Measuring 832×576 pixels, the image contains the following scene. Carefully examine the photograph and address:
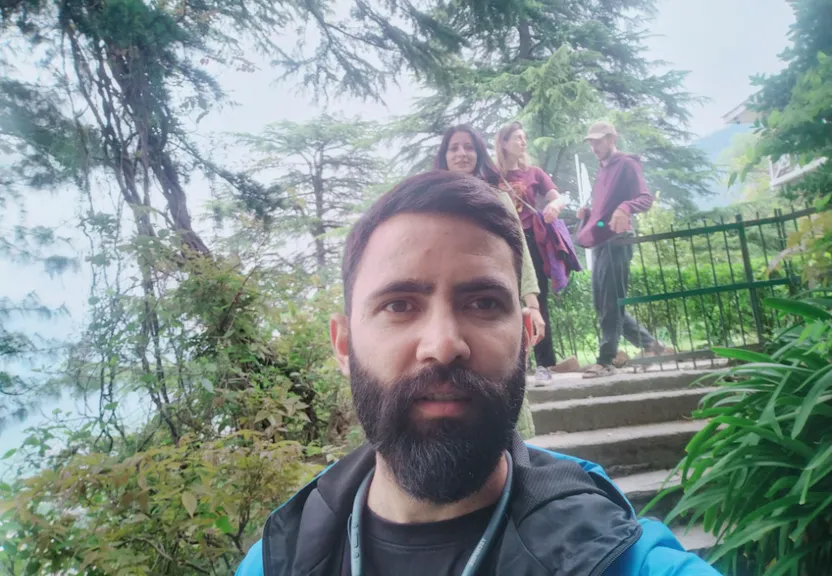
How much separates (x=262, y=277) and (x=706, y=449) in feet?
3.89

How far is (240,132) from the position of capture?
1238 mm

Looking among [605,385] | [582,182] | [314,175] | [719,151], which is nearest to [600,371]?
[605,385]

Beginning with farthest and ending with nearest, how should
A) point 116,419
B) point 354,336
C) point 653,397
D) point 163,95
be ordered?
point 653,397
point 163,95
point 116,419
point 354,336

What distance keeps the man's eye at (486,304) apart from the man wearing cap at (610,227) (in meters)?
1.03

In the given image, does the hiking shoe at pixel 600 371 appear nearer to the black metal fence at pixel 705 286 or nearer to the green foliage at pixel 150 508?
the black metal fence at pixel 705 286

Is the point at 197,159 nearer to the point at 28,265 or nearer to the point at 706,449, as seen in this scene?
the point at 28,265

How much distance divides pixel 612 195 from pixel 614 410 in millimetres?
685

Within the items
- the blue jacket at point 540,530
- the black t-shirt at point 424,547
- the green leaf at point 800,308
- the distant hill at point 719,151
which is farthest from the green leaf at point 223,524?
the distant hill at point 719,151

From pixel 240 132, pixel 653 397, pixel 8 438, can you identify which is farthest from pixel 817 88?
pixel 8 438

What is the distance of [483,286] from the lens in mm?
489

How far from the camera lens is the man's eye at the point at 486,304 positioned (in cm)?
49

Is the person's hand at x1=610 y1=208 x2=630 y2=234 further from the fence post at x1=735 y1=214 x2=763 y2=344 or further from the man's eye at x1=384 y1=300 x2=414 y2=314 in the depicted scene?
the man's eye at x1=384 y1=300 x2=414 y2=314

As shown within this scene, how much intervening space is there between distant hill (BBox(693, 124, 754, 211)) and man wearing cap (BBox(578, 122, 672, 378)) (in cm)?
30

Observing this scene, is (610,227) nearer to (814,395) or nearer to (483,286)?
(814,395)
